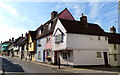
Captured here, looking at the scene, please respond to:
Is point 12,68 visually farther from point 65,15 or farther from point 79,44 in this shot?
point 65,15

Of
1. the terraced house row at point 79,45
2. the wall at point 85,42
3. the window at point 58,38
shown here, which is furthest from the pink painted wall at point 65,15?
the wall at point 85,42

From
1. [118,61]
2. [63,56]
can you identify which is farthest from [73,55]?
[118,61]

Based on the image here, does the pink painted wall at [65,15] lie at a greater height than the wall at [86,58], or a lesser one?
greater

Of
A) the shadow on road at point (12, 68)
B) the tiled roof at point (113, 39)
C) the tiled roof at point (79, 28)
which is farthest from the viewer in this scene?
the tiled roof at point (113, 39)

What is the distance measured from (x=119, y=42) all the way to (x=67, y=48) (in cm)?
1326

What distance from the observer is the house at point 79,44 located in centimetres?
2341

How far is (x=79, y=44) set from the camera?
79.2 feet

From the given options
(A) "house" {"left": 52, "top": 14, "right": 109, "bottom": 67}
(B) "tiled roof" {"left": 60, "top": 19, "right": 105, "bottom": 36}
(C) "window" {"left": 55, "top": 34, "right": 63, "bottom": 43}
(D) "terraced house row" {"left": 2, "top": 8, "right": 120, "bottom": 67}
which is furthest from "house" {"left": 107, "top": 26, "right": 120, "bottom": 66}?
(C) "window" {"left": 55, "top": 34, "right": 63, "bottom": 43}

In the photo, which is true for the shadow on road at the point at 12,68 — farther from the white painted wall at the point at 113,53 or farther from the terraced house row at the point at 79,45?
the white painted wall at the point at 113,53

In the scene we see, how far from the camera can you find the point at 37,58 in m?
36.0

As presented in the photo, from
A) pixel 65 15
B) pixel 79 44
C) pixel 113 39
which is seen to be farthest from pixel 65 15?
pixel 113 39

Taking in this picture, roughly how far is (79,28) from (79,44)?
2.96m

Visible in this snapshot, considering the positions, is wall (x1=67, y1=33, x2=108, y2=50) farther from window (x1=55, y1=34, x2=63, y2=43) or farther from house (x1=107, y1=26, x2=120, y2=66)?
house (x1=107, y1=26, x2=120, y2=66)

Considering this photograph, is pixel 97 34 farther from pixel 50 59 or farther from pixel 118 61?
pixel 50 59
